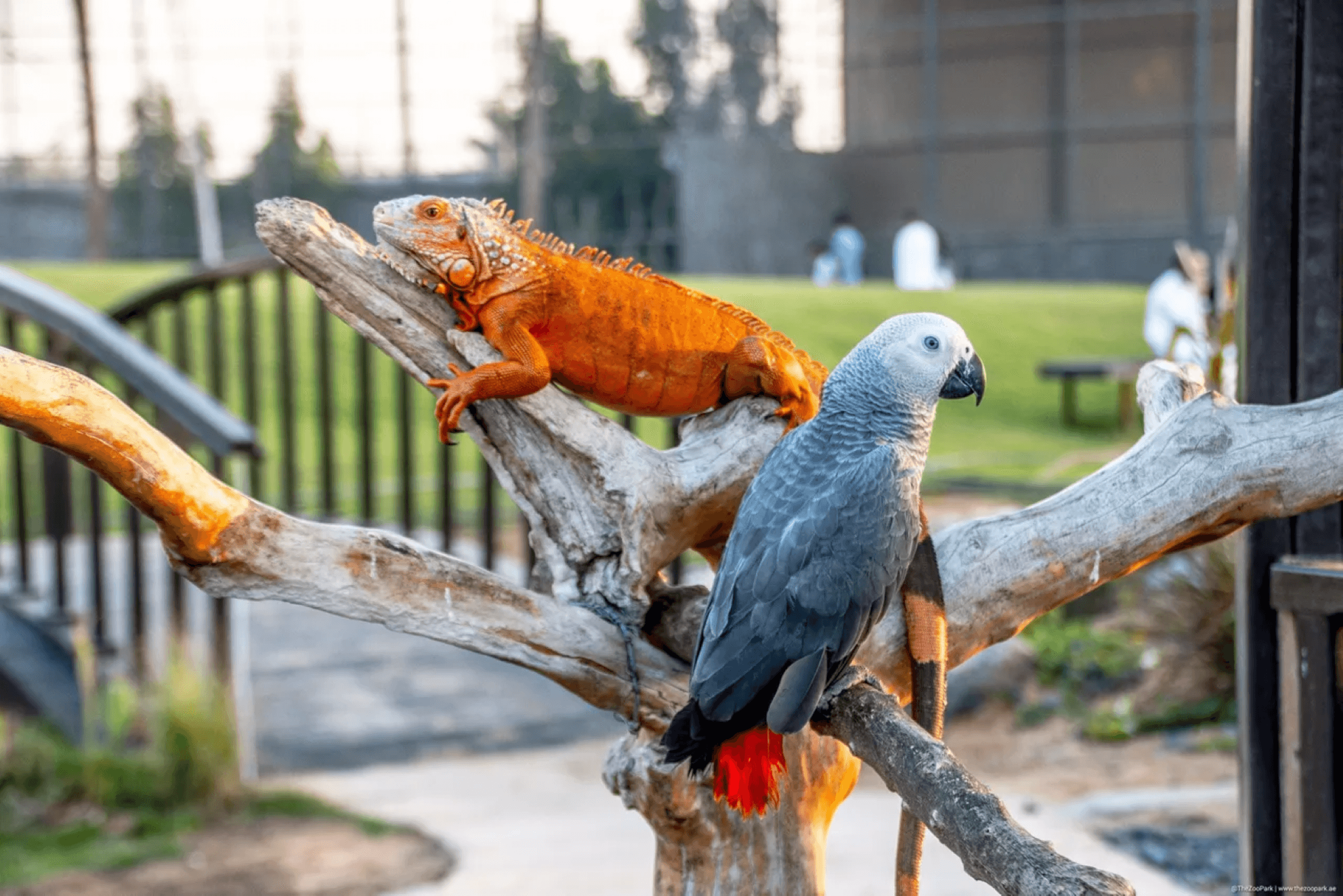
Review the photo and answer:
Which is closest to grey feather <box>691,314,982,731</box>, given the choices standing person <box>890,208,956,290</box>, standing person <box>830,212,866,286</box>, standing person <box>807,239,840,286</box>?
standing person <box>890,208,956,290</box>

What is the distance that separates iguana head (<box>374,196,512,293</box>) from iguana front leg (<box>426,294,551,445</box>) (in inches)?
2.1

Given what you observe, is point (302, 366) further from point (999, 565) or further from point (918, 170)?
point (918, 170)

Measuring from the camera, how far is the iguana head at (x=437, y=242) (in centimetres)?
166

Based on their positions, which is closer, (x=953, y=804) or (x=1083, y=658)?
(x=953, y=804)

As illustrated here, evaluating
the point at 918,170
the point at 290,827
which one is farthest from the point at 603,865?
the point at 918,170

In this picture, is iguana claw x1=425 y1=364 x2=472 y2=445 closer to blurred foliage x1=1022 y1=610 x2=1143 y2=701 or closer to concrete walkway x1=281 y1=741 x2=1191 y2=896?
concrete walkway x1=281 y1=741 x2=1191 y2=896

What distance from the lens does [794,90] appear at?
18641mm

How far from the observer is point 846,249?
16031 millimetres

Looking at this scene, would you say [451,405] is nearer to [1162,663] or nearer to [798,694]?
[798,694]

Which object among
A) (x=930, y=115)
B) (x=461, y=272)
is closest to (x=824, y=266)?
(x=930, y=115)

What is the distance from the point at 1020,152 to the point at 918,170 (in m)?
1.46

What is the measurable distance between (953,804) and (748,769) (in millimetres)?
289

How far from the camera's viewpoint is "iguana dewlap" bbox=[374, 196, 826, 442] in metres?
1.67

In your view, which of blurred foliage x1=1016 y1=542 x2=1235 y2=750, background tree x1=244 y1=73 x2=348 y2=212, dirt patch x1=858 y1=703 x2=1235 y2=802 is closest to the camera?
dirt patch x1=858 y1=703 x2=1235 y2=802
